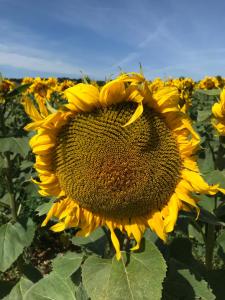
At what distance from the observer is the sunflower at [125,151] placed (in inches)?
66.0

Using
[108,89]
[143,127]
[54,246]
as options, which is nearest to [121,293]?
[143,127]

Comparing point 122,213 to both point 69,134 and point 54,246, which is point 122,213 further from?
point 54,246

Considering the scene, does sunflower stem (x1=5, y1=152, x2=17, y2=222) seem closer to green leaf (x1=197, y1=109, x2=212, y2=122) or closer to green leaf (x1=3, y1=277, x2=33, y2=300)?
green leaf (x1=3, y1=277, x2=33, y2=300)

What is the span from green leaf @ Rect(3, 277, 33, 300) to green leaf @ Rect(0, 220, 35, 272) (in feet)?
0.62

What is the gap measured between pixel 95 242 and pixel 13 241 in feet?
3.22

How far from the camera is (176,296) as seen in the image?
1.95 m

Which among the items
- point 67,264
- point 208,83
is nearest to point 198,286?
point 67,264

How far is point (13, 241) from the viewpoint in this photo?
2930mm

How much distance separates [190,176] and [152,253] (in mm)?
329

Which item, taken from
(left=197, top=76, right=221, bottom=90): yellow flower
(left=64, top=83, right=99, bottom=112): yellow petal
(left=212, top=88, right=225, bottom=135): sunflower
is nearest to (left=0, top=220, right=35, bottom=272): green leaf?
(left=212, top=88, right=225, bottom=135): sunflower

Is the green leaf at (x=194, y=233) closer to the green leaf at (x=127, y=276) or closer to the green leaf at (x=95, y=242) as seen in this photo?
the green leaf at (x=95, y=242)

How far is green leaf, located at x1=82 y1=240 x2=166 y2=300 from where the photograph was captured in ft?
5.39

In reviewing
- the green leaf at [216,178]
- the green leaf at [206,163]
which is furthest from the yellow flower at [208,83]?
the green leaf at [216,178]

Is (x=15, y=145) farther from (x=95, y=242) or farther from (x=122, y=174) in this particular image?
(x=122, y=174)
